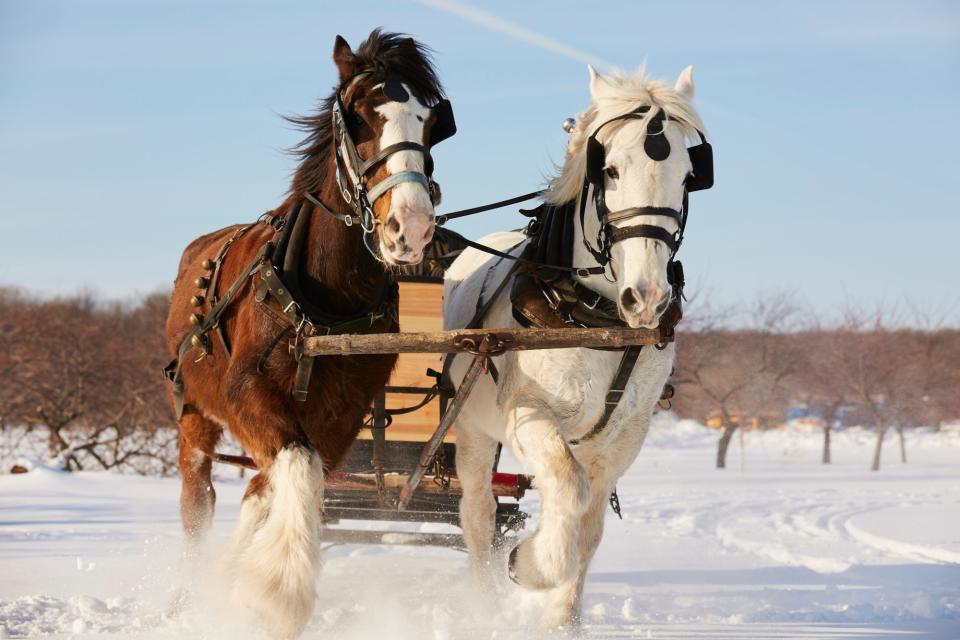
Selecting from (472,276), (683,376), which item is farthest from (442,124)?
(683,376)

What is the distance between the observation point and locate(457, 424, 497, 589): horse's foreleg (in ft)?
18.4

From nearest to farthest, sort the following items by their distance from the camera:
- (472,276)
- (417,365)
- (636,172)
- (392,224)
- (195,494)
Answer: (392,224), (636,172), (417,365), (472,276), (195,494)

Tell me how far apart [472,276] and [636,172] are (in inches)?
74.9

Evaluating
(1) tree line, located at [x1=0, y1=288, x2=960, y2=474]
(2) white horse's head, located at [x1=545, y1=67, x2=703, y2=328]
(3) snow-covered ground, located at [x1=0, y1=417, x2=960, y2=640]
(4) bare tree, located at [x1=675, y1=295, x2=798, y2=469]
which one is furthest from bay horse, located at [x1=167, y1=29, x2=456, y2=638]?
(4) bare tree, located at [x1=675, y1=295, x2=798, y2=469]

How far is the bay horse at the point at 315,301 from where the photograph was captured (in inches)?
154

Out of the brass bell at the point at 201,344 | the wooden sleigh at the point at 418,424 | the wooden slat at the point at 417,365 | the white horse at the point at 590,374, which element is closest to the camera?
the white horse at the point at 590,374

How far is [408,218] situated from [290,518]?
1.25 m

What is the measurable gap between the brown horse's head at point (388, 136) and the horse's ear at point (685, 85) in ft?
3.90

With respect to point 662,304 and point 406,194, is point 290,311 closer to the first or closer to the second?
point 406,194

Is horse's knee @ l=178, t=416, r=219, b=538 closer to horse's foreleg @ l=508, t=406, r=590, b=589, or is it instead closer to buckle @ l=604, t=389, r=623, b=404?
horse's foreleg @ l=508, t=406, r=590, b=589

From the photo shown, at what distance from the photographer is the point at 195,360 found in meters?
5.05

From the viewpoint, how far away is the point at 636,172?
4250 mm

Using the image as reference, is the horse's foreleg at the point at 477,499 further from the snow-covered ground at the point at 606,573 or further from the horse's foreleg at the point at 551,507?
the horse's foreleg at the point at 551,507

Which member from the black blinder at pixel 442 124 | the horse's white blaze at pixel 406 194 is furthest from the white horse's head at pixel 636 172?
the horse's white blaze at pixel 406 194
